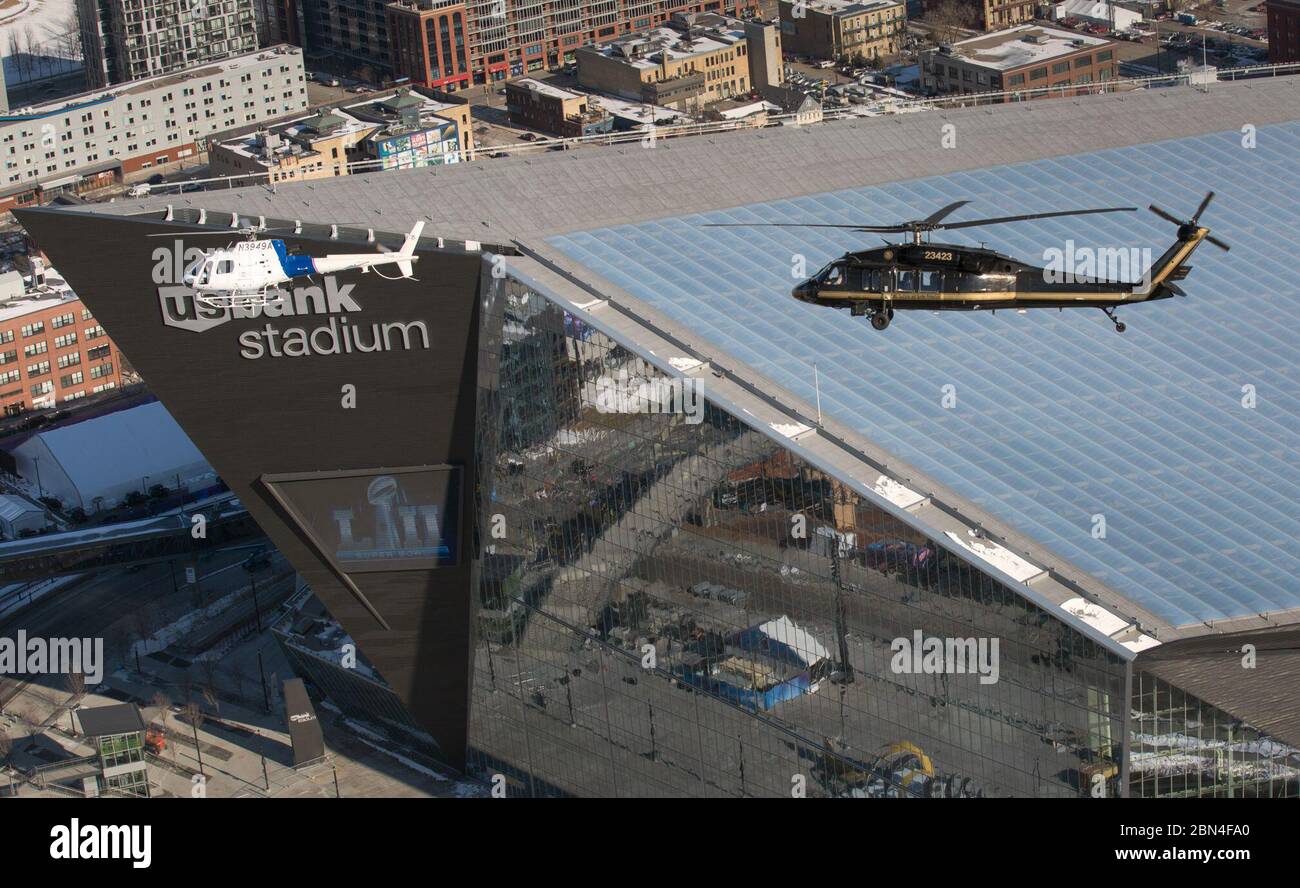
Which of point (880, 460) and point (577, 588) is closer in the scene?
point (880, 460)

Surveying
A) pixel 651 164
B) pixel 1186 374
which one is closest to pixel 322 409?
pixel 651 164

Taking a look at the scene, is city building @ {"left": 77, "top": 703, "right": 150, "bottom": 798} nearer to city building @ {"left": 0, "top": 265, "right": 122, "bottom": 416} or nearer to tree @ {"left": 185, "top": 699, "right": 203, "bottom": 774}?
tree @ {"left": 185, "top": 699, "right": 203, "bottom": 774}

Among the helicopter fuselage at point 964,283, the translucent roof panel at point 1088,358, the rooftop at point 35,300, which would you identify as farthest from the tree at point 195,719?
the rooftop at point 35,300

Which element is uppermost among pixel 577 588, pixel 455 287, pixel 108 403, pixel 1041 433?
pixel 455 287

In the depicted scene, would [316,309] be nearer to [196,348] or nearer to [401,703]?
[196,348]

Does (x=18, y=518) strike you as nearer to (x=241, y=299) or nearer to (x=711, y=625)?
(x=241, y=299)

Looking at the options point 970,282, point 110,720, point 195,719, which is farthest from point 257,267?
point 970,282
